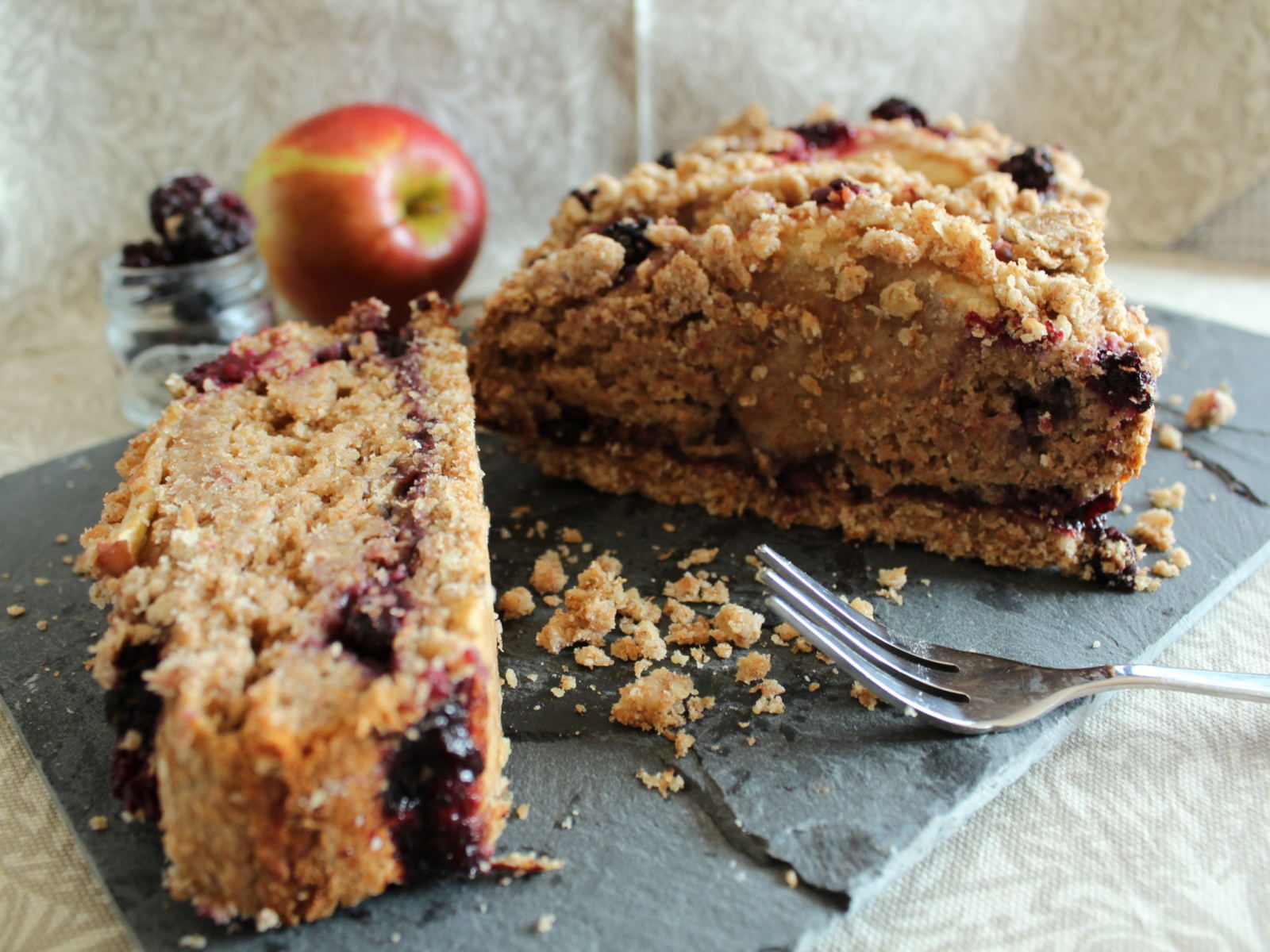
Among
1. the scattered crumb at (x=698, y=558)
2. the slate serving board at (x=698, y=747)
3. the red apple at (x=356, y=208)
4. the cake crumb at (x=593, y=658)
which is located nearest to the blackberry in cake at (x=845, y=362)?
the slate serving board at (x=698, y=747)

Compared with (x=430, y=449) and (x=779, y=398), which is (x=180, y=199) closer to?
(x=430, y=449)

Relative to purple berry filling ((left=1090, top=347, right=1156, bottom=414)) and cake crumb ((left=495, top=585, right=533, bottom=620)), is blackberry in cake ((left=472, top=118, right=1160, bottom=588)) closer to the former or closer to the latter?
purple berry filling ((left=1090, top=347, right=1156, bottom=414))

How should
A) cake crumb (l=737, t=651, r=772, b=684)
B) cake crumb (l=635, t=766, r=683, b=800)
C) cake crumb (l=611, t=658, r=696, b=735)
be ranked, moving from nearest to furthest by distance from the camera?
cake crumb (l=635, t=766, r=683, b=800), cake crumb (l=611, t=658, r=696, b=735), cake crumb (l=737, t=651, r=772, b=684)

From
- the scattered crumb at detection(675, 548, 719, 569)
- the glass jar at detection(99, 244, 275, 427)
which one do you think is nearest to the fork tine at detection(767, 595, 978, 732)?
the scattered crumb at detection(675, 548, 719, 569)

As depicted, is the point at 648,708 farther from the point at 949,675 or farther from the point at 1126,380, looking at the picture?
the point at 1126,380

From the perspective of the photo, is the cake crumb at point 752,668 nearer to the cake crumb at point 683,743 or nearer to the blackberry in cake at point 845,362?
the cake crumb at point 683,743

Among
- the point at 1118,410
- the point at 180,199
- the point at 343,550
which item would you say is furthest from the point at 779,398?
the point at 180,199
